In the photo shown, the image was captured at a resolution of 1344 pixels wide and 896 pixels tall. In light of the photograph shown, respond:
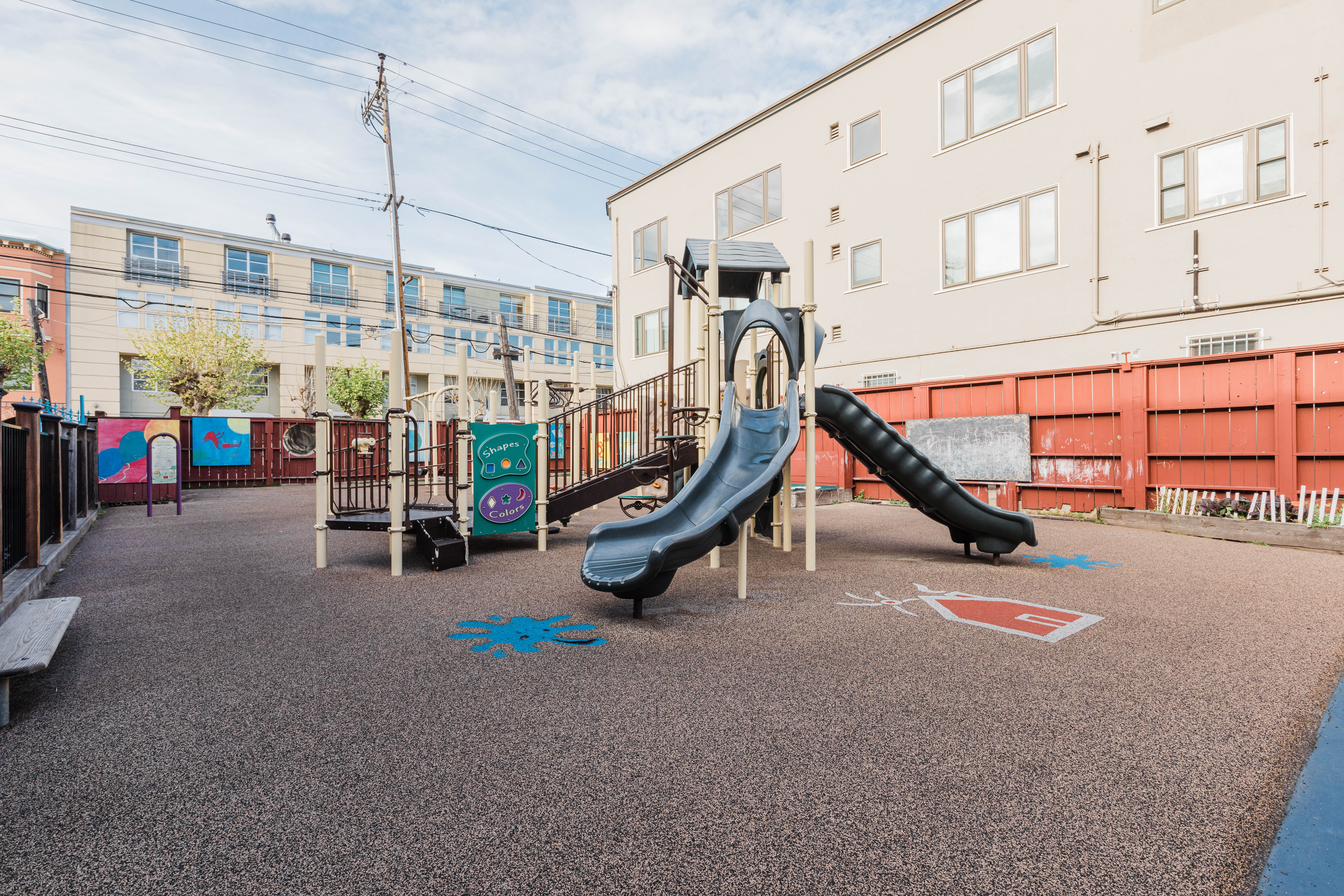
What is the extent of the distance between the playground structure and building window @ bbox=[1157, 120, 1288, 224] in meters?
6.86

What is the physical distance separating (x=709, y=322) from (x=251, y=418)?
18.8 metres

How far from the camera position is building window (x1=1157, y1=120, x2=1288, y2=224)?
29.1ft

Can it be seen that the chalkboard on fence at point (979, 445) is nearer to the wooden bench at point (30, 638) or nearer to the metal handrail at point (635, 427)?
the metal handrail at point (635, 427)

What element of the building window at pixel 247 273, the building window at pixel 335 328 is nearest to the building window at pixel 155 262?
the building window at pixel 247 273

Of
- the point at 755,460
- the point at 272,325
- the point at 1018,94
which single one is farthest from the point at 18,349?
the point at 1018,94

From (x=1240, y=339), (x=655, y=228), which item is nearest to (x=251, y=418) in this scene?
(x=655, y=228)

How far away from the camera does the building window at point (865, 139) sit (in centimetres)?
1377

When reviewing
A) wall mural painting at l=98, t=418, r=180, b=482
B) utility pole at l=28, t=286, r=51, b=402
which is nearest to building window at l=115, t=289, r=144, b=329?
utility pole at l=28, t=286, r=51, b=402

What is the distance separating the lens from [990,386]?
10828mm

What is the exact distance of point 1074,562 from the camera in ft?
21.5

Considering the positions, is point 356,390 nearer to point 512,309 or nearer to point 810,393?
point 512,309

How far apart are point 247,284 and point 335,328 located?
4.58 m

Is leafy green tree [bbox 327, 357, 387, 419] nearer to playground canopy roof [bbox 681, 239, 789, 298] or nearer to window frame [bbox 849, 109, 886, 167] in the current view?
window frame [bbox 849, 109, 886, 167]

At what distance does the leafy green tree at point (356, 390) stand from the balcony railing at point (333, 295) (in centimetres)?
539
